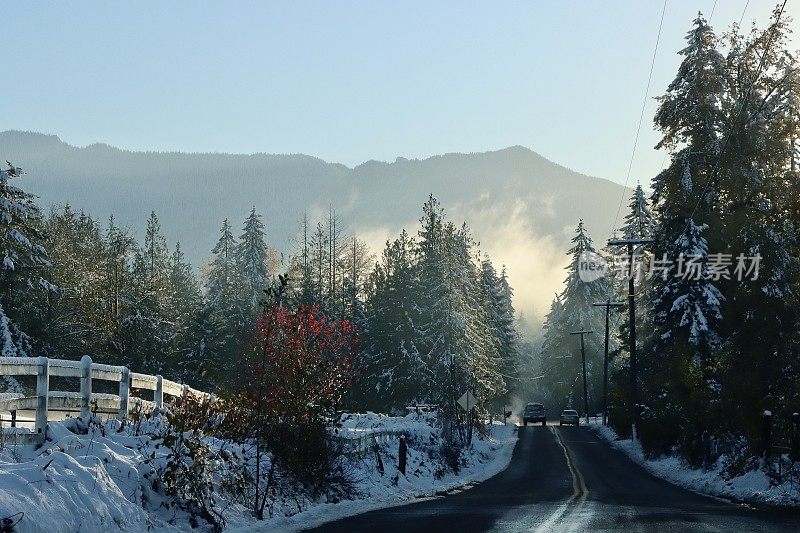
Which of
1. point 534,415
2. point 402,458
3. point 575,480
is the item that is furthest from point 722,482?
point 534,415

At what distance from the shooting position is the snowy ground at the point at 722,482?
23047 mm

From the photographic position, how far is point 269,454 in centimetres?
2028

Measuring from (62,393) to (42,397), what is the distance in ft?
3.31

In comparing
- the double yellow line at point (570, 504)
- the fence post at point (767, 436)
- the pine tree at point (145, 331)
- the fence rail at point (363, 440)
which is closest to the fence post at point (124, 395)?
the fence rail at point (363, 440)

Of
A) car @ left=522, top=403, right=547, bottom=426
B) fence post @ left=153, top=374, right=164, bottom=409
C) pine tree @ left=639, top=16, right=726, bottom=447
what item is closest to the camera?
fence post @ left=153, top=374, right=164, bottom=409

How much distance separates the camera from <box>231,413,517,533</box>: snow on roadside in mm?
18266

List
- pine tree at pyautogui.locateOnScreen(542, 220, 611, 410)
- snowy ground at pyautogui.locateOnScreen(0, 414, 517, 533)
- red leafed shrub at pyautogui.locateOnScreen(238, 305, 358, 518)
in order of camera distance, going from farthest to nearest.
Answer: pine tree at pyautogui.locateOnScreen(542, 220, 611, 410), red leafed shrub at pyautogui.locateOnScreen(238, 305, 358, 518), snowy ground at pyautogui.locateOnScreen(0, 414, 517, 533)

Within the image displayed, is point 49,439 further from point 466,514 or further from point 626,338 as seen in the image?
point 626,338

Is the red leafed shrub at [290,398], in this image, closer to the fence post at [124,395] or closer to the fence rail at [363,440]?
the fence post at [124,395]

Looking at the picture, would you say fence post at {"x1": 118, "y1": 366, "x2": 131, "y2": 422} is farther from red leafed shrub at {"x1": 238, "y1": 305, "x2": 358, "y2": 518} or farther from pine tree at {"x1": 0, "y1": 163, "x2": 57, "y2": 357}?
pine tree at {"x1": 0, "y1": 163, "x2": 57, "y2": 357}

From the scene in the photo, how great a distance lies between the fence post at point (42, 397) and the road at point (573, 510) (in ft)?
15.7

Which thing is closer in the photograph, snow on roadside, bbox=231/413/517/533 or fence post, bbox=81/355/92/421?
fence post, bbox=81/355/92/421

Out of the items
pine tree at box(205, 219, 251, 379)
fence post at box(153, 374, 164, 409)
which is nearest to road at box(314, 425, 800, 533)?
fence post at box(153, 374, 164, 409)

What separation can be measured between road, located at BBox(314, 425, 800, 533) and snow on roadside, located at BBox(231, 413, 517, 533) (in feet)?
2.27
